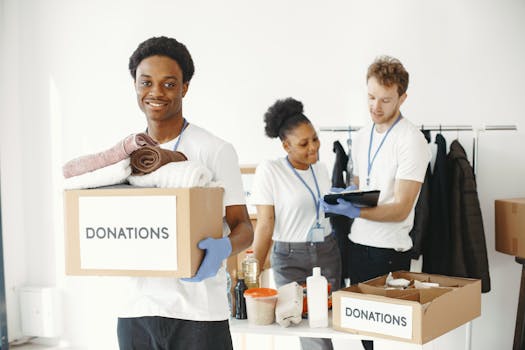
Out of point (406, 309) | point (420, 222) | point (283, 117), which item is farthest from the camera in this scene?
point (420, 222)

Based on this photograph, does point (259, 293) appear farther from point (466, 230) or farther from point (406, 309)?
point (466, 230)

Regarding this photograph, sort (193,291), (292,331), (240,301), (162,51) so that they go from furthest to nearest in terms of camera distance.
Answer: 1. (240,301)
2. (292,331)
3. (162,51)
4. (193,291)

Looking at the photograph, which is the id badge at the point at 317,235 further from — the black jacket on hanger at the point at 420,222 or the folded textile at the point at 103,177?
the folded textile at the point at 103,177

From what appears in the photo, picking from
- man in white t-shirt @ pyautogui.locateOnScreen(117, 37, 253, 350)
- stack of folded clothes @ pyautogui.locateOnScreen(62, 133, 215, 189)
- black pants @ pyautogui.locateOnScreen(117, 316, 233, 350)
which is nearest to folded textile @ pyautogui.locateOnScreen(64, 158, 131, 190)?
stack of folded clothes @ pyautogui.locateOnScreen(62, 133, 215, 189)

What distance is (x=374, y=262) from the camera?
8.64ft

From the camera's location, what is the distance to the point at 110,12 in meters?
3.90

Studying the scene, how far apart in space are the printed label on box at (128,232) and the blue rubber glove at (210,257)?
0.24 feet

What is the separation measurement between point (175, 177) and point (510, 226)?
2.30 meters

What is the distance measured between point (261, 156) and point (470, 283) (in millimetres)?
1713

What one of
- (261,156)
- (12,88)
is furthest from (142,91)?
(12,88)

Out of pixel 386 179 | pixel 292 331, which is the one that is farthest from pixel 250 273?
pixel 386 179

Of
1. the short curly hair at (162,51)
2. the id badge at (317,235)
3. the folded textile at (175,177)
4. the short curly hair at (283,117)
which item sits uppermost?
the short curly hair at (162,51)

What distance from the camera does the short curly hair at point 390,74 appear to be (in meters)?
2.72

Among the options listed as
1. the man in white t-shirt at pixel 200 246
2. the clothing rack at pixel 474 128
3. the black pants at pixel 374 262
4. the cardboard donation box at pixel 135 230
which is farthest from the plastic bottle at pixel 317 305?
the clothing rack at pixel 474 128
